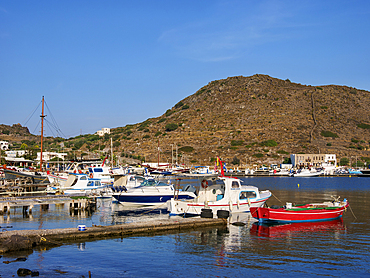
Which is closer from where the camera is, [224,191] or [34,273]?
[34,273]

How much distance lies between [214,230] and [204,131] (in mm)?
136226

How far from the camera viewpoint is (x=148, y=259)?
1745 centimetres

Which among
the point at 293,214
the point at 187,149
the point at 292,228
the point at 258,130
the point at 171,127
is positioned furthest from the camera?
the point at 171,127

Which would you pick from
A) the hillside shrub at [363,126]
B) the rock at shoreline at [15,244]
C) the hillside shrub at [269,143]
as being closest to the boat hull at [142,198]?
the rock at shoreline at [15,244]

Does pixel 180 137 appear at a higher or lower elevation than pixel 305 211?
higher

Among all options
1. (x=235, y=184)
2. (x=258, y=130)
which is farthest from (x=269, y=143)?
(x=235, y=184)

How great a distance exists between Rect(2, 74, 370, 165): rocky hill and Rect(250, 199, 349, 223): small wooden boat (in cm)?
10207

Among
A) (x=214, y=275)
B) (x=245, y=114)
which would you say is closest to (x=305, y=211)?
(x=214, y=275)

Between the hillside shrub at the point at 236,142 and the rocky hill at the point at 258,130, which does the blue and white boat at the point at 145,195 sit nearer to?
the rocky hill at the point at 258,130

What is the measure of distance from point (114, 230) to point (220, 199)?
1003 centimetres

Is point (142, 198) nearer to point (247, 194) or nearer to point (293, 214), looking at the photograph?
point (247, 194)

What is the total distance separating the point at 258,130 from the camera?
152750 mm

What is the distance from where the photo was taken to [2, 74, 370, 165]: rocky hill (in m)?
140

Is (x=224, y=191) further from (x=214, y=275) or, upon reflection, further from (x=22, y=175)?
(x=22, y=175)
